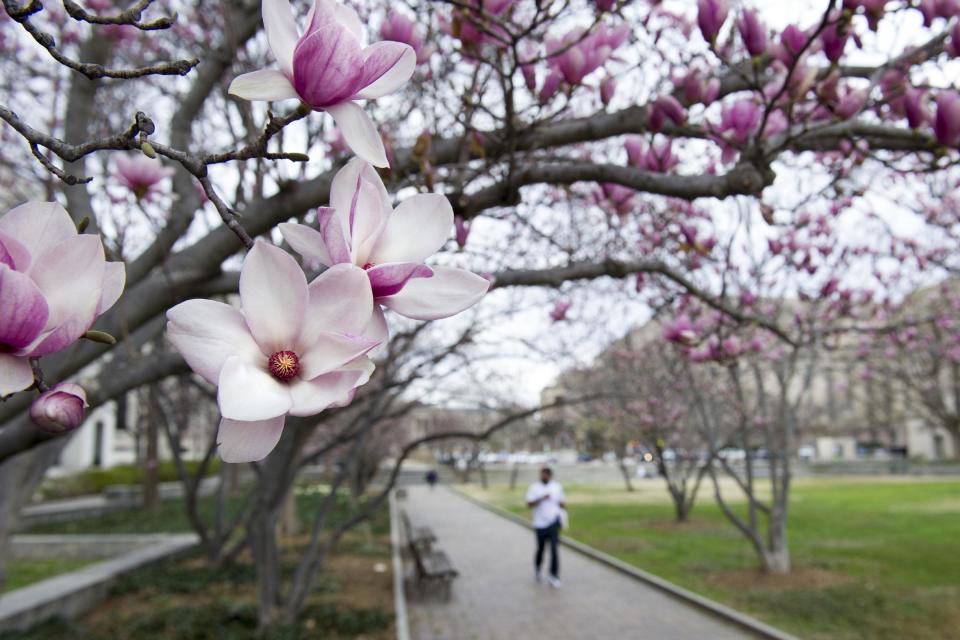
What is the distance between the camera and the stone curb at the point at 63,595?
6395 mm

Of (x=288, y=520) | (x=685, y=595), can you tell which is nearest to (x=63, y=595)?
(x=288, y=520)

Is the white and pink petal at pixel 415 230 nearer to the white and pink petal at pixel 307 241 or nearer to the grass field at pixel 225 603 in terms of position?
the white and pink petal at pixel 307 241

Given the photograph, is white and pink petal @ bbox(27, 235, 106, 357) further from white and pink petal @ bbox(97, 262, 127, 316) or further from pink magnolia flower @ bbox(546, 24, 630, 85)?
pink magnolia flower @ bbox(546, 24, 630, 85)

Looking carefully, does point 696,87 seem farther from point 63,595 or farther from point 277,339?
point 63,595

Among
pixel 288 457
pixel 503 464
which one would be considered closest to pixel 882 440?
pixel 503 464

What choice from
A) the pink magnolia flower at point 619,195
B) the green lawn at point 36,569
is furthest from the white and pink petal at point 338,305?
the green lawn at point 36,569

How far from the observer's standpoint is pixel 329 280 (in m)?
A: 0.79

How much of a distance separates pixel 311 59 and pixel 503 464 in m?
51.9

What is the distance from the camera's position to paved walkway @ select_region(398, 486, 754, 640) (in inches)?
287

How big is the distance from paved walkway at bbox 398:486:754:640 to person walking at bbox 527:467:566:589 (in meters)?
0.27

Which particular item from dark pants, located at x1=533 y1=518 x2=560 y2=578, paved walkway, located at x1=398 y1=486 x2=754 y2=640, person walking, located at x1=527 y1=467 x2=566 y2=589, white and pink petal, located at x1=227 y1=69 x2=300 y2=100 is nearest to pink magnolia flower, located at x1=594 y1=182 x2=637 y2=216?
white and pink petal, located at x1=227 y1=69 x2=300 y2=100

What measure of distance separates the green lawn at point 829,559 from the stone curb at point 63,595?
6826mm

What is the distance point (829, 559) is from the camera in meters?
10.1

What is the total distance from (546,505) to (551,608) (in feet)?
5.11
